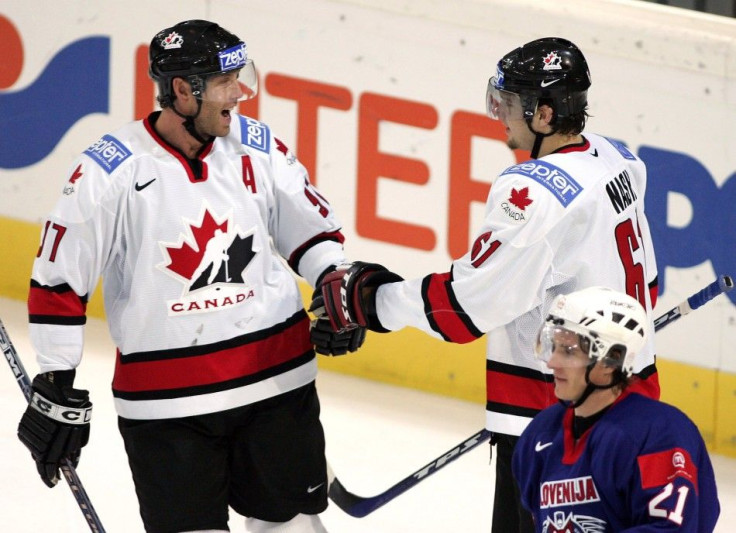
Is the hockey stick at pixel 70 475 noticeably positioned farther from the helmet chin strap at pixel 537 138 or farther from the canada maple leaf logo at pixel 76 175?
the helmet chin strap at pixel 537 138

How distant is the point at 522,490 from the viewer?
9.21 ft

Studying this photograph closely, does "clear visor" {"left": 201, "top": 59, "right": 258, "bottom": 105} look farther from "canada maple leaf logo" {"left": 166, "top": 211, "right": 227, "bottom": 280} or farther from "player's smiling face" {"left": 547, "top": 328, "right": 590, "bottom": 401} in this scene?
"player's smiling face" {"left": 547, "top": 328, "right": 590, "bottom": 401}

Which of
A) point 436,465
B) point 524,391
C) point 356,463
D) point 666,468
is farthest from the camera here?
point 356,463

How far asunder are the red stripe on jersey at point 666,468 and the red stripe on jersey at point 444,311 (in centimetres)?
82

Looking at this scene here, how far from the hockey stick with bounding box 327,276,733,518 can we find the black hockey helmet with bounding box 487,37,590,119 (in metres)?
0.74

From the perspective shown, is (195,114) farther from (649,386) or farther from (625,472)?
(625,472)

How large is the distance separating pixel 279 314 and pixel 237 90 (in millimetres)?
498

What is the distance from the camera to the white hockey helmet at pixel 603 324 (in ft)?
8.75

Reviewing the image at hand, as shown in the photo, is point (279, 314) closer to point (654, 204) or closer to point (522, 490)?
point (522, 490)

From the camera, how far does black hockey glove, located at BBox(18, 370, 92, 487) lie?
3.40 meters

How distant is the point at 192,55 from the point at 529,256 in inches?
33.3

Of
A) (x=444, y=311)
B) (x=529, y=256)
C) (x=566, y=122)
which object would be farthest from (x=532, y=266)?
(x=566, y=122)

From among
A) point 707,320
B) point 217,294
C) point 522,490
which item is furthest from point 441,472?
point 522,490

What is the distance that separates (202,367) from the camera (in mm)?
3432
